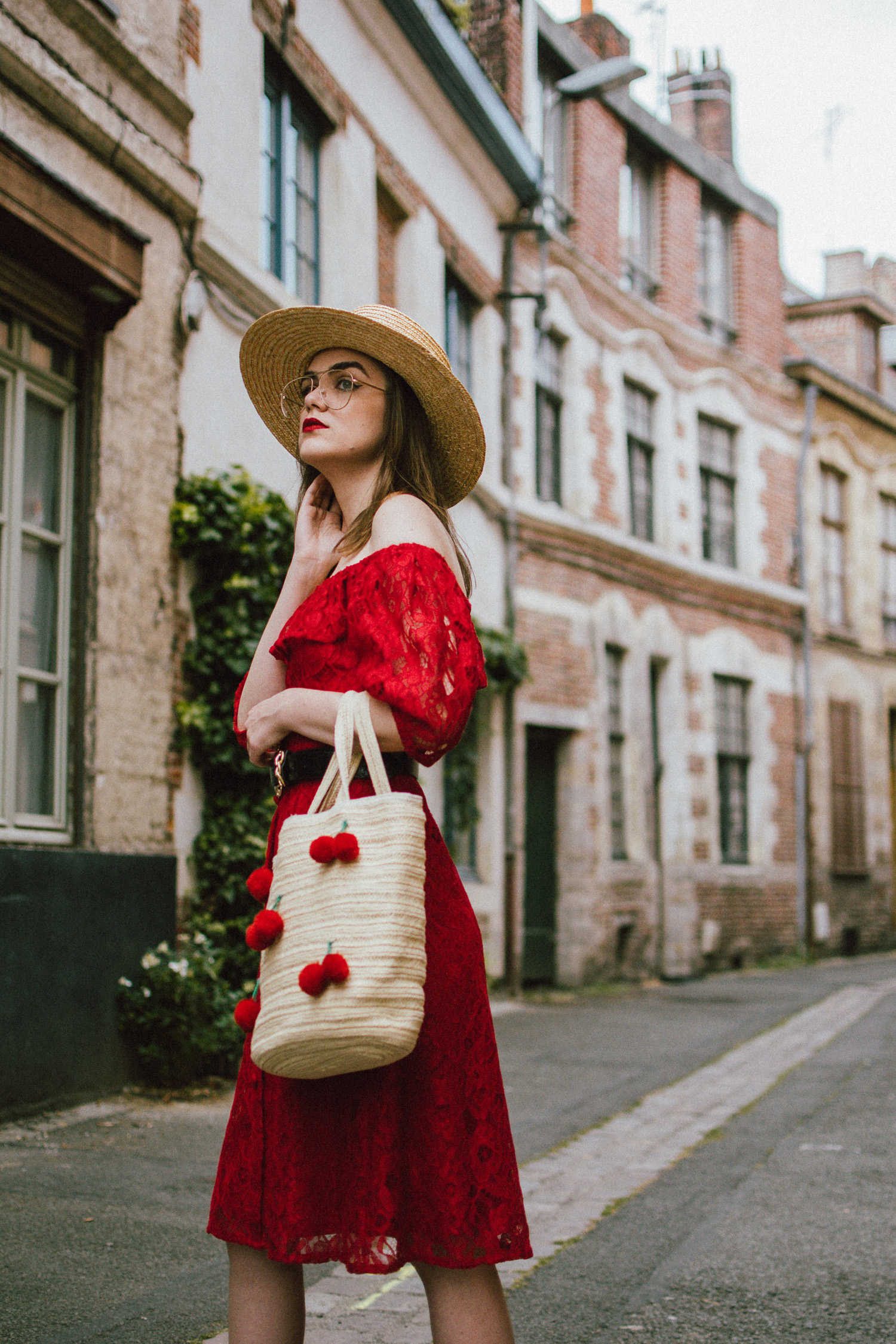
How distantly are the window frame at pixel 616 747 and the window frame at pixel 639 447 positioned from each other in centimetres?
159

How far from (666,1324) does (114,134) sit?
18.0 feet

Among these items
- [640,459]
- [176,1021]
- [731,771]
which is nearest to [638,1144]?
[176,1021]

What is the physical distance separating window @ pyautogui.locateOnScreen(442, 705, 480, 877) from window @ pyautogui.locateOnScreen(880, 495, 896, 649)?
1042cm

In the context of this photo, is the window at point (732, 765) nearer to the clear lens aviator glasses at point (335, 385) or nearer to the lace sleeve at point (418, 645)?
the clear lens aviator glasses at point (335, 385)

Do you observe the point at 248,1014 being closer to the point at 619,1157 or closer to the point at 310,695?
the point at 310,695

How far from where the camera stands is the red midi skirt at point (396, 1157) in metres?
2.02

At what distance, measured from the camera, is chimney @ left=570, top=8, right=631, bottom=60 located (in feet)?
50.9

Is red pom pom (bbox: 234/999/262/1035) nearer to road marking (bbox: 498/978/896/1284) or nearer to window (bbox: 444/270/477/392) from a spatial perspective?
road marking (bbox: 498/978/896/1284)

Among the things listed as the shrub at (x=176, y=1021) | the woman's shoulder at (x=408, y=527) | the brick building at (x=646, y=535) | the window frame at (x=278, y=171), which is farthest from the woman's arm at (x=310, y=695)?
the brick building at (x=646, y=535)

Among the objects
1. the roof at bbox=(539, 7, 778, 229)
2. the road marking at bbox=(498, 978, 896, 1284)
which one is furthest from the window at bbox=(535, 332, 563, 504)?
the road marking at bbox=(498, 978, 896, 1284)

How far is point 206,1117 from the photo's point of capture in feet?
18.4

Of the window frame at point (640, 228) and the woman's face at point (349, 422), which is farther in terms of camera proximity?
the window frame at point (640, 228)

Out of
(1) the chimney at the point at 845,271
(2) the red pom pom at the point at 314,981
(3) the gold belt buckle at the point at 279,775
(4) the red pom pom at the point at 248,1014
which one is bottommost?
(4) the red pom pom at the point at 248,1014

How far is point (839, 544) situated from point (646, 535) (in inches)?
193
